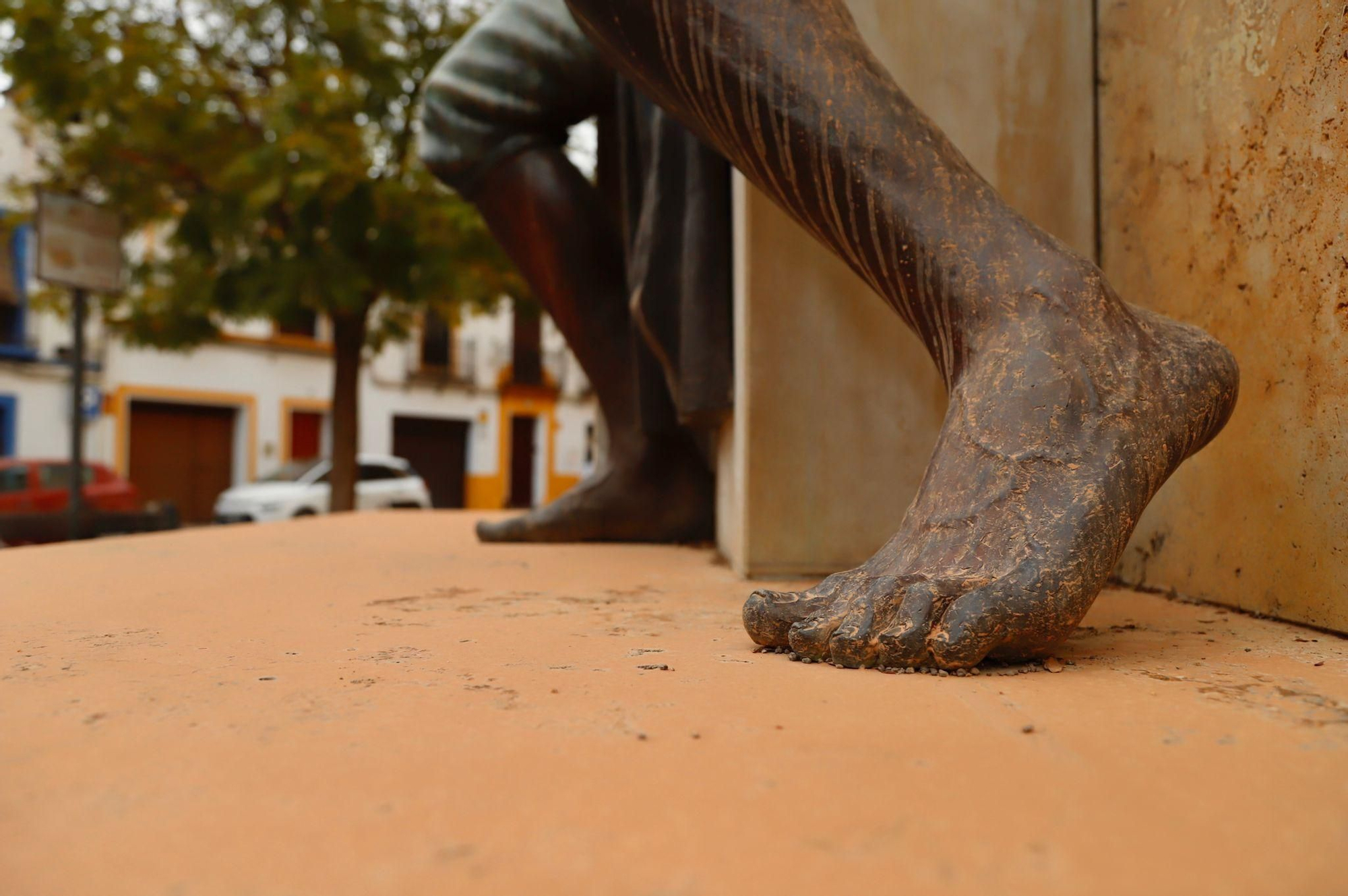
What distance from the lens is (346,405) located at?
7.05 metres

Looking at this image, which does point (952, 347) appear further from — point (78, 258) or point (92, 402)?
point (92, 402)

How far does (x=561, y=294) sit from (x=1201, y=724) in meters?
1.86

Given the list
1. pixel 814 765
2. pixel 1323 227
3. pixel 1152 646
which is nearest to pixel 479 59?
pixel 1323 227

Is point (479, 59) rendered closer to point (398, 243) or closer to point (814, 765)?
point (814, 765)

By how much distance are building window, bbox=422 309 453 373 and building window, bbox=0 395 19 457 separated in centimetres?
618

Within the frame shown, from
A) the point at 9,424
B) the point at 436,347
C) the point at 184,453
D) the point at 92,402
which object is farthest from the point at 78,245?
the point at 436,347

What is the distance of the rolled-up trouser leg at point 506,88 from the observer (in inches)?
86.4

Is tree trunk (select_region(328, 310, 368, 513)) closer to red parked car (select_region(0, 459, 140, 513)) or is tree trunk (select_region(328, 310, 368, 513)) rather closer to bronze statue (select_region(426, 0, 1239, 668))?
red parked car (select_region(0, 459, 140, 513))

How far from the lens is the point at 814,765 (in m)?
0.57

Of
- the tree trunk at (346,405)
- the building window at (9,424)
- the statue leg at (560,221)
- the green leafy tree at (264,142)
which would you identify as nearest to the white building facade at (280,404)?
the building window at (9,424)

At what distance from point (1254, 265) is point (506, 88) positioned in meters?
1.55

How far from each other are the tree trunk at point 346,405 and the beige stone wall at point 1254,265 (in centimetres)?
604

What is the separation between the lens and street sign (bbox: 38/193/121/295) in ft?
12.5

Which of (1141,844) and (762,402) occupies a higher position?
(762,402)
